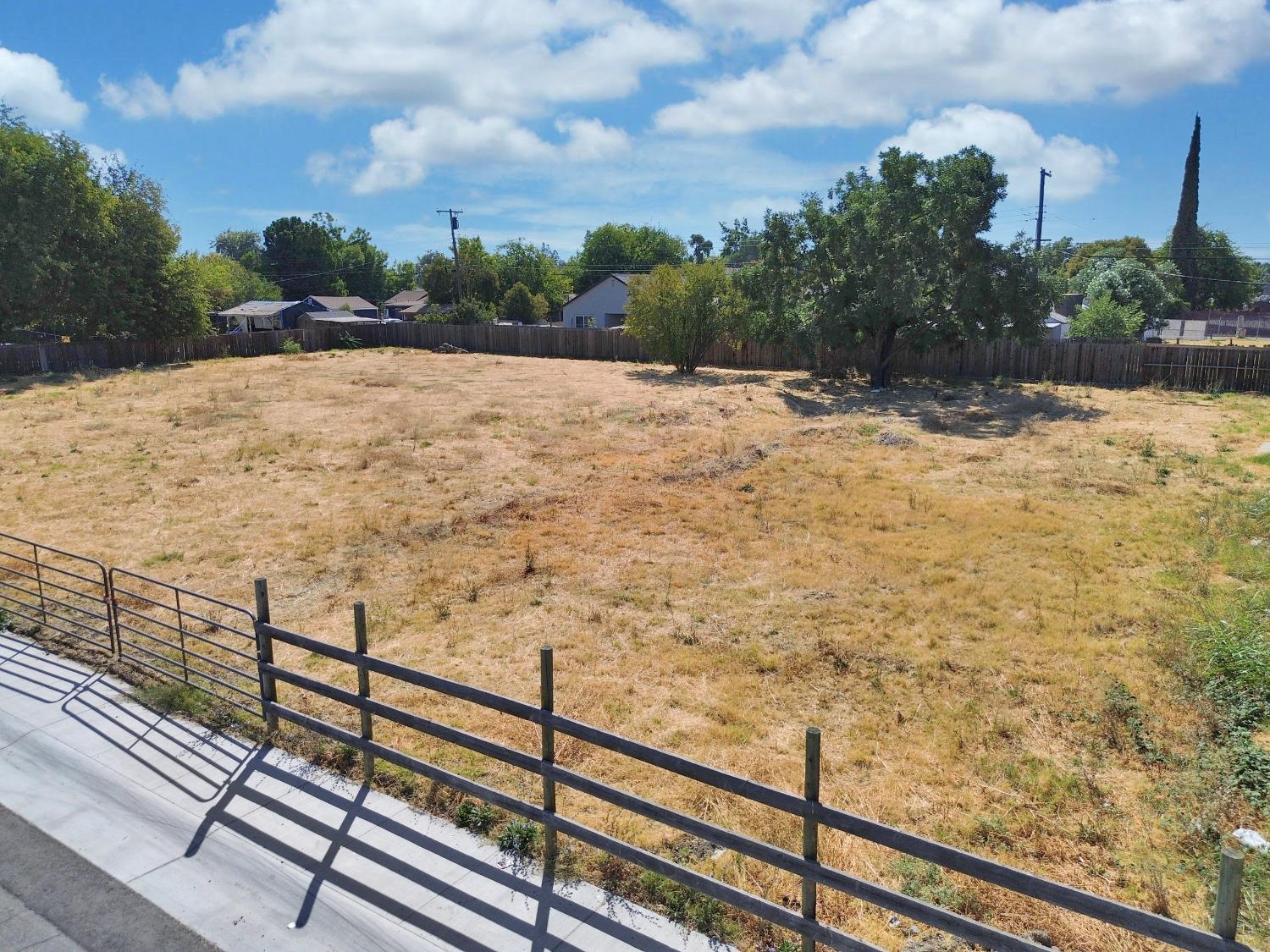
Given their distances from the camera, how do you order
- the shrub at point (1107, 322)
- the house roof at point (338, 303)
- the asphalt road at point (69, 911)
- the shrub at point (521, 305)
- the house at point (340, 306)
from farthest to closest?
the house roof at point (338, 303) → the house at point (340, 306) → the shrub at point (521, 305) → the shrub at point (1107, 322) → the asphalt road at point (69, 911)

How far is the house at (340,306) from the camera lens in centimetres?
7000

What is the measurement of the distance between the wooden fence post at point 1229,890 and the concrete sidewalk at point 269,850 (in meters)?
2.45

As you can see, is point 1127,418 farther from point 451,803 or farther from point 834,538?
point 451,803

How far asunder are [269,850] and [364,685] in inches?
48.1

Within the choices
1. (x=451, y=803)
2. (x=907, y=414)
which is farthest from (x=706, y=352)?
(x=451, y=803)

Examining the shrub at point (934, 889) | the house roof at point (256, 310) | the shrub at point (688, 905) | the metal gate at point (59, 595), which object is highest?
the house roof at point (256, 310)

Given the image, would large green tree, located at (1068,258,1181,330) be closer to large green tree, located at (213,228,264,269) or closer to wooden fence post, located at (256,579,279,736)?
wooden fence post, located at (256,579,279,736)

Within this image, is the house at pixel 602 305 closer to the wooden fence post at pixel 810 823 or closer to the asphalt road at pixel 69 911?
the asphalt road at pixel 69 911

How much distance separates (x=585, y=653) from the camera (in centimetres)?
874

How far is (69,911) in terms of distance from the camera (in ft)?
15.1

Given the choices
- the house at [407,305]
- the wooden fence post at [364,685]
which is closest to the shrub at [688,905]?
the wooden fence post at [364,685]

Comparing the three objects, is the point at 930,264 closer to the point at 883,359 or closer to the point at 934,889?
the point at 883,359

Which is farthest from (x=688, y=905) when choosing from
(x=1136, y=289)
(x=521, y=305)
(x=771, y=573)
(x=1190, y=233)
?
(x=1190, y=233)

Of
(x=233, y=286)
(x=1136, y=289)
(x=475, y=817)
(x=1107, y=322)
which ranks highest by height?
(x=233, y=286)
